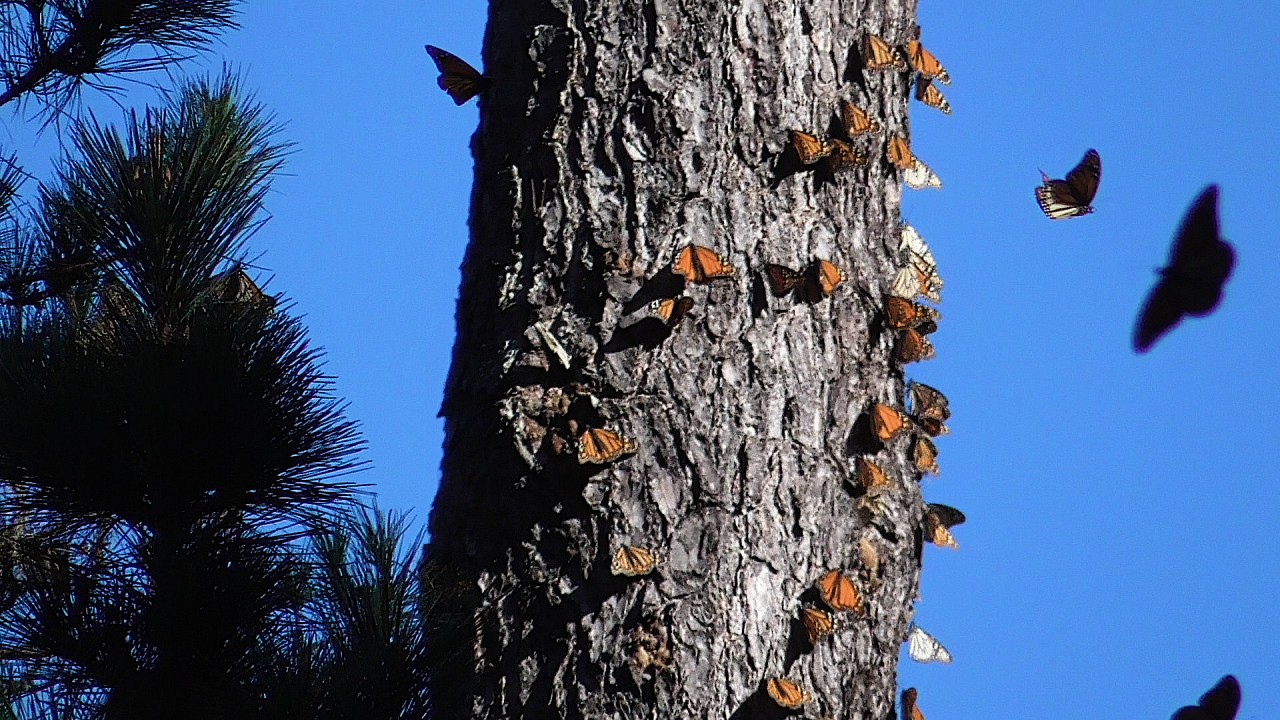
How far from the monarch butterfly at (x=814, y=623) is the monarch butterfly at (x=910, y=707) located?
0.29m

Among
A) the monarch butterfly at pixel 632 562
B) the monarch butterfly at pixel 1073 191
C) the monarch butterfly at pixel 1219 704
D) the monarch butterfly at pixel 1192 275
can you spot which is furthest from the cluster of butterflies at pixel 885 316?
the monarch butterfly at pixel 1192 275

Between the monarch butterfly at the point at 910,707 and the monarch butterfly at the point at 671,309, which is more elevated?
the monarch butterfly at the point at 671,309

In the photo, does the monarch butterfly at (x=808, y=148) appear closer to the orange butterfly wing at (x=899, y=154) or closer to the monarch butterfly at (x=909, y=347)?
the orange butterfly wing at (x=899, y=154)

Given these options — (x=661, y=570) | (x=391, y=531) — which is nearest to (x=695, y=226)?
(x=661, y=570)

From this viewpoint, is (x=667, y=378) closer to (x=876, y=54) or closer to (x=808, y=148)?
(x=808, y=148)

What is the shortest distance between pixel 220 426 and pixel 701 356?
777mm

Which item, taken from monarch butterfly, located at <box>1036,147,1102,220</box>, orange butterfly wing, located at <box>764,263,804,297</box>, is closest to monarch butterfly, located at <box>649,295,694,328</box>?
orange butterfly wing, located at <box>764,263,804,297</box>

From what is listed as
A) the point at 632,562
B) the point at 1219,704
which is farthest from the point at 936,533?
the point at 632,562

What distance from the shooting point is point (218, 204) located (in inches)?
83.4

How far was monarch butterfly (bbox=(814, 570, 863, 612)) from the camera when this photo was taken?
Answer: 1997 millimetres

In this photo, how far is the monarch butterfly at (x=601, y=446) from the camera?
6.45 ft

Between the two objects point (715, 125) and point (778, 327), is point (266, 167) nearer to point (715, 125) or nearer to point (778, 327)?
point (715, 125)

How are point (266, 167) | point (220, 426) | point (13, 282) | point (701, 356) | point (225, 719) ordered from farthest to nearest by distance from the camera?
point (13, 282)
point (266, 167)
point (701, 356)
point (220, 426)
point (225, 719)

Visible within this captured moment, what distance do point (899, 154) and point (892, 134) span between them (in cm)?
5
